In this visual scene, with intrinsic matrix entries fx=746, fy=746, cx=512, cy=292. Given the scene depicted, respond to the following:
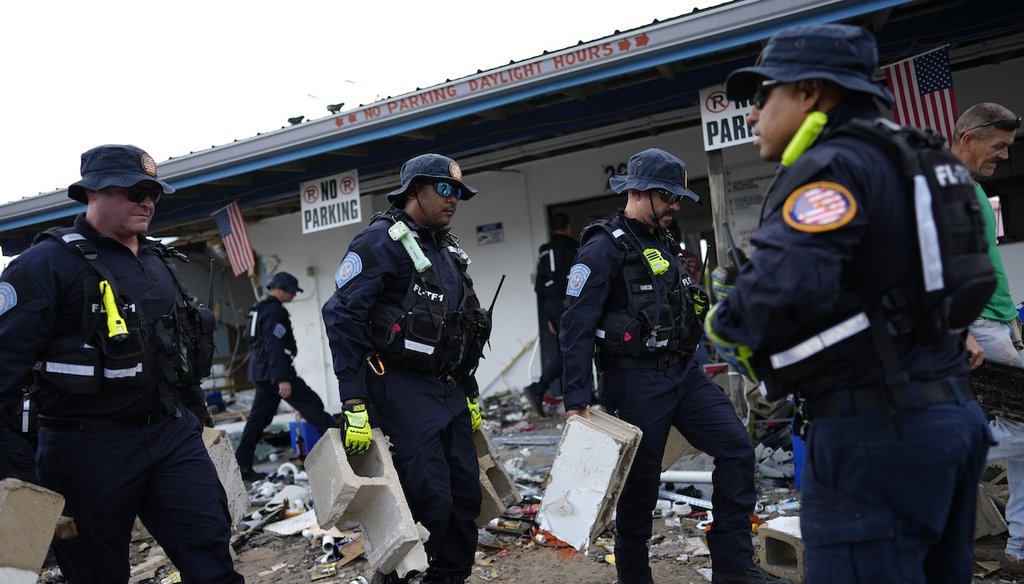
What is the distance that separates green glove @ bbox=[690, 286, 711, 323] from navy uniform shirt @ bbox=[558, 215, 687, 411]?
15 centimetres

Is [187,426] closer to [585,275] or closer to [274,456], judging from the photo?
[585,275]

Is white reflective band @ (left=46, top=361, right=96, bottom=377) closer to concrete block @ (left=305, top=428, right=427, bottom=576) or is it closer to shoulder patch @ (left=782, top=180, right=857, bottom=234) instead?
concrete block @ (left=305, top=428, right=427, bottom=576)

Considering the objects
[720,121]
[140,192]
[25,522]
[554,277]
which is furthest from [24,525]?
[554,277]

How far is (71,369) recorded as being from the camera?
2885mm

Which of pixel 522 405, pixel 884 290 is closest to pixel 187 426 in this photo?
pixel 884 290

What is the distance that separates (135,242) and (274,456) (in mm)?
5961

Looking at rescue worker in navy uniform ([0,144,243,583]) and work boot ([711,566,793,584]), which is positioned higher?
rescue worker in navy uniform ([0,144,243,583])

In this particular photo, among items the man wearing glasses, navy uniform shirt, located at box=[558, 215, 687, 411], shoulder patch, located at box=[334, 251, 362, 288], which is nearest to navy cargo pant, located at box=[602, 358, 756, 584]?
navy uniform shirt, located at box=[558, 215, 687, 411]

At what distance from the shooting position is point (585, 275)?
375 centimetres

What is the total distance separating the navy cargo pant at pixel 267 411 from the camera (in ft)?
24.3

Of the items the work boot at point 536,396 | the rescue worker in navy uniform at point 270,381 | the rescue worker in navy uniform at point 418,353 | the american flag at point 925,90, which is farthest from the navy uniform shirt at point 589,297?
the work boot at point 536,396

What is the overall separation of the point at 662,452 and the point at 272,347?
4.78 m

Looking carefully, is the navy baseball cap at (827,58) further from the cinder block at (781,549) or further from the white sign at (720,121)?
the white sign at (720,121)

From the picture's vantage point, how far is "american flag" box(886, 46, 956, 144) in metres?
5.99
